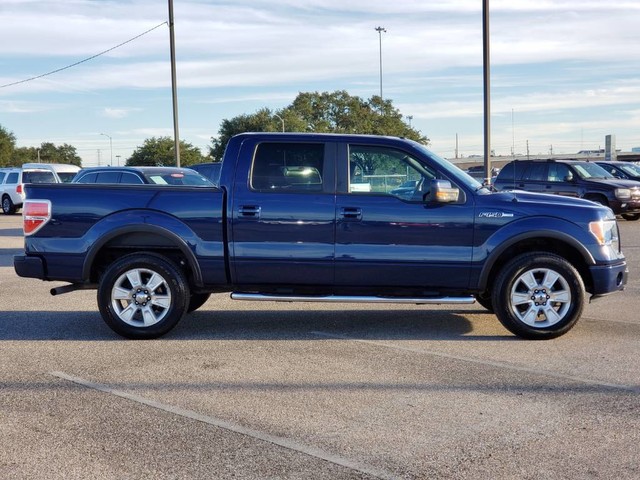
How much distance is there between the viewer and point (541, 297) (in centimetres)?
739

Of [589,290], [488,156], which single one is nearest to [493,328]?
[589,290]

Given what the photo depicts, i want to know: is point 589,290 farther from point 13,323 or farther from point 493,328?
point 13,323

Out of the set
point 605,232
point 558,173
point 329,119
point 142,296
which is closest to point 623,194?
point 558,173

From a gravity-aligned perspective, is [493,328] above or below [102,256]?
below

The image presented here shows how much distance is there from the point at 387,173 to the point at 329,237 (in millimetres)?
848

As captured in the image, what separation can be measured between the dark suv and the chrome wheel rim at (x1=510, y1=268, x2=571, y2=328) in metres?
14.2

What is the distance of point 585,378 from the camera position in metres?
6.03

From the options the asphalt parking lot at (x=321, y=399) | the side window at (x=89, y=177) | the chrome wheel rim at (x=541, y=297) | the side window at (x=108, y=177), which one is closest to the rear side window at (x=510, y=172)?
the side window at (x=108, y=177)

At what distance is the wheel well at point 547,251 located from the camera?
7.53m

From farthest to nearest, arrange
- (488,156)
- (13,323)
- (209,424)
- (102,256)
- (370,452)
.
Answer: (488,156) → (13,323) → (102,256) → (209,424) → (370,452)

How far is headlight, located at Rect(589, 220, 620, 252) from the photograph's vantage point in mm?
7410

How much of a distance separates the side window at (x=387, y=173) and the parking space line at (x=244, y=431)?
296 centimetres

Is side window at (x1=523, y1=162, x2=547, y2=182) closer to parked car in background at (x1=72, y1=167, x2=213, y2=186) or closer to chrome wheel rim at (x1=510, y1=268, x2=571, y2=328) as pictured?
parked car in background at (x1=72, y1=167, x2=213, y2=186)

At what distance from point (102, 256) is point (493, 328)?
401 cm
